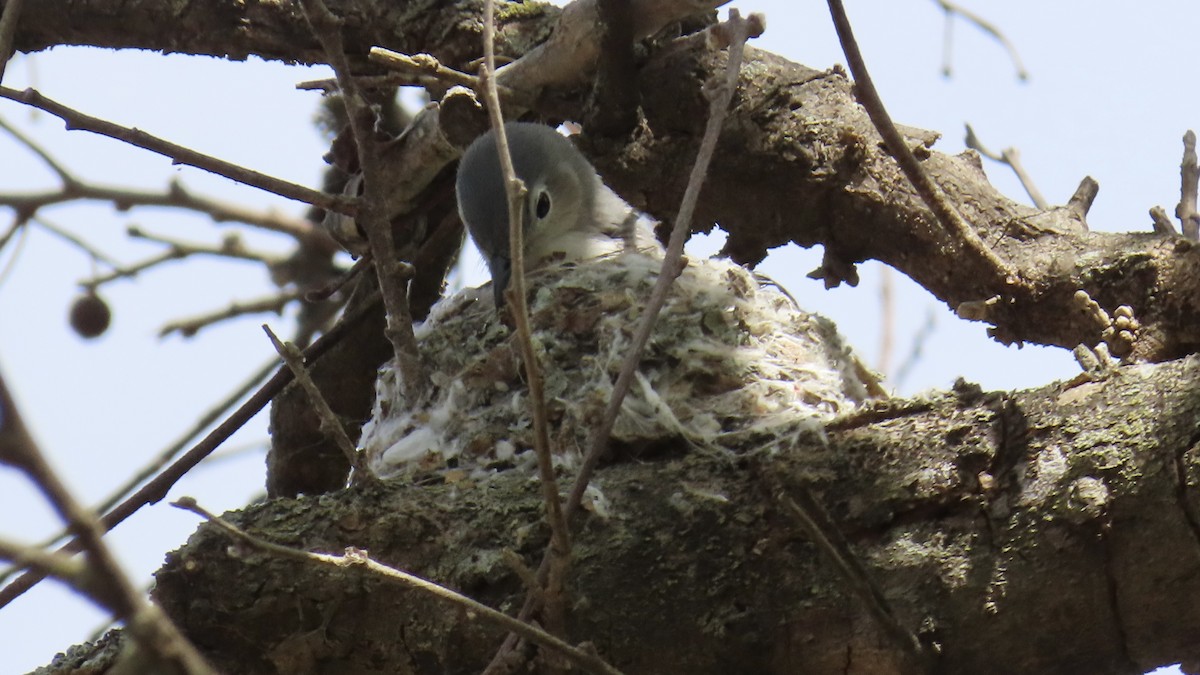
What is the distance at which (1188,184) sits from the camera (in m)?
2.62

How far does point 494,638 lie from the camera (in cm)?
190

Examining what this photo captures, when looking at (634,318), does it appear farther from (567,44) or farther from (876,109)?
(876,109)

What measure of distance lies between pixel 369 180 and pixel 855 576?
1.26 meters

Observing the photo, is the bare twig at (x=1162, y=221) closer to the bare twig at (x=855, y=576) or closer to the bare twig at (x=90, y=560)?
the bare twig at (x=855, y=576)

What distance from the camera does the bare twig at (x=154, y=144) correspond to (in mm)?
2086

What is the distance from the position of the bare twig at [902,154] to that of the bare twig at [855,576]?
29.2 inches

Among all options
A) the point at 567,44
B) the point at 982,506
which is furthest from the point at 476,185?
the point at 982,506

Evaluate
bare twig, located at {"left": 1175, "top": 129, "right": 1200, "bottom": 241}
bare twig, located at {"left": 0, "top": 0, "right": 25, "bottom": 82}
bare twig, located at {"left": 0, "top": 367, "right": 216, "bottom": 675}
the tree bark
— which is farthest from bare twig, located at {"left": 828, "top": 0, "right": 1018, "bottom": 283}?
bare twig, located at {"left": 0, "top": 367, "right": 216, "bottom": 675}

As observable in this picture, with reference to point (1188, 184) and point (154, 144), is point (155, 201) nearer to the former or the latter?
point (154, 144)

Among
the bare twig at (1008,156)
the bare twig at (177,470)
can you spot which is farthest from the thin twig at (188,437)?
the bare twig at (1008,156)

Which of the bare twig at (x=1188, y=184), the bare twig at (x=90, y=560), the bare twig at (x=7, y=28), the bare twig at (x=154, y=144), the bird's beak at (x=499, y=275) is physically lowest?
the bare twig at (x=90, y=560)

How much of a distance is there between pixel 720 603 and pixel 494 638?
35cm

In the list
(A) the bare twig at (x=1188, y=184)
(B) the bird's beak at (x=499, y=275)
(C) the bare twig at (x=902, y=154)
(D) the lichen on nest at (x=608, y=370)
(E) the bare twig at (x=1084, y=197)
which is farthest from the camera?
(B) the bird's beak at (x=499, y=275)

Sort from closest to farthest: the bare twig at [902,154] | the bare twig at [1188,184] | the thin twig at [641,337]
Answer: the thin twig at [641,337]
the bare twig at [902,154]
the bare twig at [1188,184]
